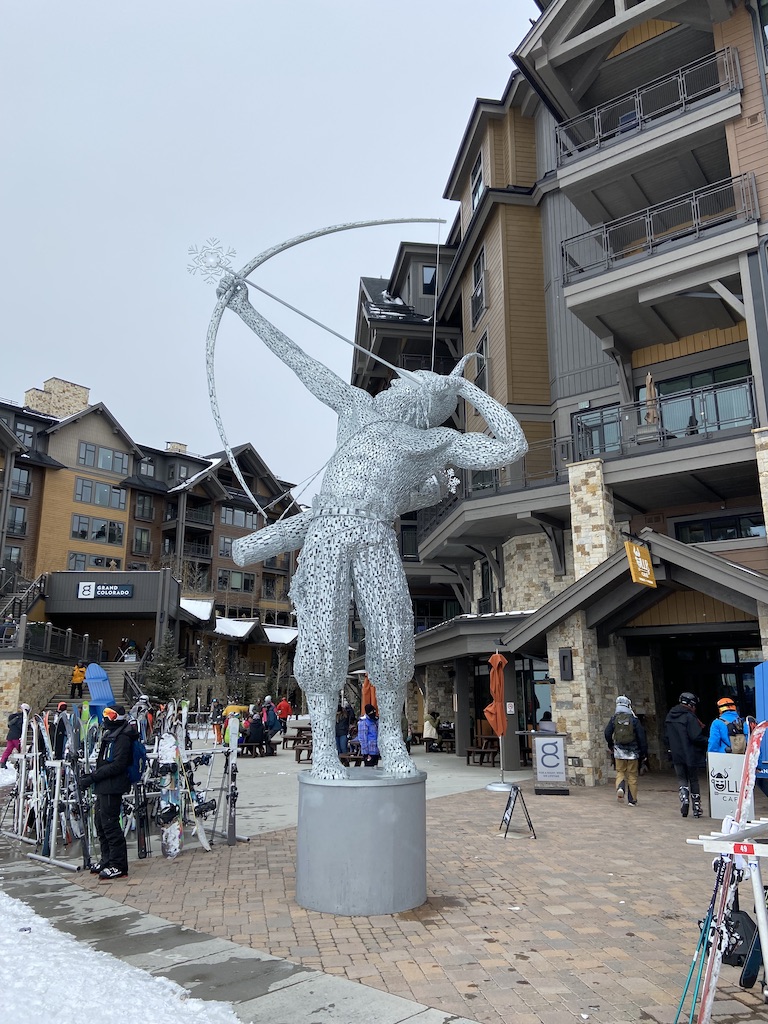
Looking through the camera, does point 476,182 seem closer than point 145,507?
Yes

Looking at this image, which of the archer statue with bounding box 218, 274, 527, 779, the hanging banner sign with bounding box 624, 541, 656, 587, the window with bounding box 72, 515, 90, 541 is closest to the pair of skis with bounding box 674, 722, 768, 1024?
the archer statue with bounding box 218, 274, 527, 779

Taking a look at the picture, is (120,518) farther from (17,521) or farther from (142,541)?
(17,521)

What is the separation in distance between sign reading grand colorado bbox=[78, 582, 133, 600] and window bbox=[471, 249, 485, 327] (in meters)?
17.8

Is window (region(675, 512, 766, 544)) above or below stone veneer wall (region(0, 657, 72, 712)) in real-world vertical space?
above

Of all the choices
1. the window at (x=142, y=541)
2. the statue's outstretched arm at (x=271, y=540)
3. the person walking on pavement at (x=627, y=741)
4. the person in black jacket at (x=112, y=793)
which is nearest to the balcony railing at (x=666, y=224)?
the person walking on pavement at (x=627, y=741)

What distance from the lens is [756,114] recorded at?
13.4 meters

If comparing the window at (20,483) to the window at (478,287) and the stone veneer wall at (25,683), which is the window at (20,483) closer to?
the stone veneer wall at (25,683)

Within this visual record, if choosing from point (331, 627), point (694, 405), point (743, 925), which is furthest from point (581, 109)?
point (743, 925)

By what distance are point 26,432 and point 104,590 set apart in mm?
11284

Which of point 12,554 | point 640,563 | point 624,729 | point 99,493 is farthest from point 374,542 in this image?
point 99,493

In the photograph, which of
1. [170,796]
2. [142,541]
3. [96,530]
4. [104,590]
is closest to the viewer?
[170,796]

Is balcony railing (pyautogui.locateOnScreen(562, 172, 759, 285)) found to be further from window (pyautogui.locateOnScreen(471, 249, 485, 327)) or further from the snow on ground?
the snow on ground

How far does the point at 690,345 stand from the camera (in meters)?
16.0

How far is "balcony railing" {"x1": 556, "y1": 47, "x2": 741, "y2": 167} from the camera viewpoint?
1392cm
